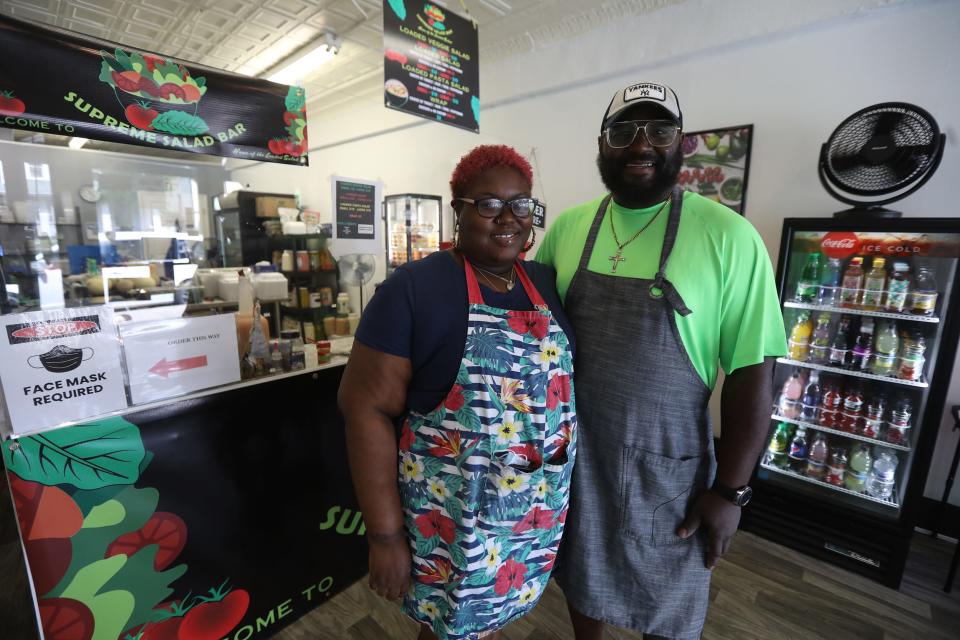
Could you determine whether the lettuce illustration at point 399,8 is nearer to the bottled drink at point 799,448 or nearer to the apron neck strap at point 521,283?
the apron neck strap at point 521,283

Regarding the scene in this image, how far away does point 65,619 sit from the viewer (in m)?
1.44

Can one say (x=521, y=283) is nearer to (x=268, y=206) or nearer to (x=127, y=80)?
(x=127, y=80)

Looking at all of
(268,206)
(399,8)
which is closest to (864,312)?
(399,8)

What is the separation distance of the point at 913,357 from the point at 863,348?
0.21 metres

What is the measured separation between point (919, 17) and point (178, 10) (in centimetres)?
569

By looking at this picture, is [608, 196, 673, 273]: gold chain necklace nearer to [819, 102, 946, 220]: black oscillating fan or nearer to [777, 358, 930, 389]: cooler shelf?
[819, 102, 946, 220]: black oscillating fan

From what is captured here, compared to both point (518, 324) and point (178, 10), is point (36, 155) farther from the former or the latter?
point (518, 324)

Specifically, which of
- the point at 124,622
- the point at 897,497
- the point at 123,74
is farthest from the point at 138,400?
the point at 897,497

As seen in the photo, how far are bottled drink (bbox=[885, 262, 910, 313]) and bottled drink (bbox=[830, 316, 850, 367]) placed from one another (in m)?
0.24

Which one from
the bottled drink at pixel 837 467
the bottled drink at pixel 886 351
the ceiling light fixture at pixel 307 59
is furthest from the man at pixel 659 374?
the ceiling light fixture at pixel 307 59

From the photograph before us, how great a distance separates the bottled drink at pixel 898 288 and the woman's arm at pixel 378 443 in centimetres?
281

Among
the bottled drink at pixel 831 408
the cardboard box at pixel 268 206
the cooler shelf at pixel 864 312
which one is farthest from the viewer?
the cardboard box at pixel 268 206

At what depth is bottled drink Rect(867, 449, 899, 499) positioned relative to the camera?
2.58 metres

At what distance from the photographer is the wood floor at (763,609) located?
2004 millimetres
